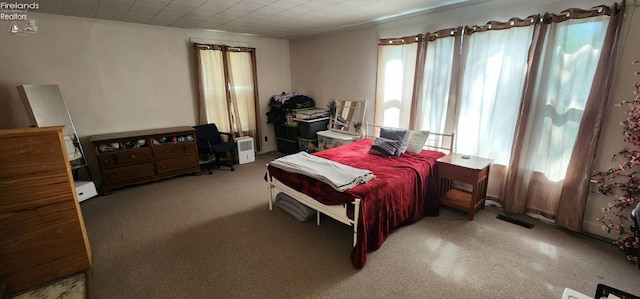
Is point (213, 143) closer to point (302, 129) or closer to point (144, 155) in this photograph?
point (144, 155)

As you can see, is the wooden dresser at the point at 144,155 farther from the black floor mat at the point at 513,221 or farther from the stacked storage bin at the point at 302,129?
the black floor mat at the point at 513,221

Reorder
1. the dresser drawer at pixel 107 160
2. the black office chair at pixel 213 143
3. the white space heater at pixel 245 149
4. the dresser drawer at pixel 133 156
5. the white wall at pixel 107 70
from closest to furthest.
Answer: the white wall at pixel 107 70, the dresser drawer at pixel 107 160, the dresser drawer at pixel 133 156, the black office chair at pixel 213 143, the white space heater at pixel 245 149

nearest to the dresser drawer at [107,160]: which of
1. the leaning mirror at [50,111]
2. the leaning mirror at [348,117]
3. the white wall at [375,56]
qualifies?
the leaning mirror at [50,111]

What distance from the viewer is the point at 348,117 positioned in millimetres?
4746

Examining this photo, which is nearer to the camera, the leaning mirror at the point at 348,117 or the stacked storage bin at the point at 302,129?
the leaning mirror at the point at 348,117

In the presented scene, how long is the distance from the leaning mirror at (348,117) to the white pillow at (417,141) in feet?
3.94

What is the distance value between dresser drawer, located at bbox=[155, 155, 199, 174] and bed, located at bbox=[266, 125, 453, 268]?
1.98 meters

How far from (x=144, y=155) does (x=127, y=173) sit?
1.09 feet

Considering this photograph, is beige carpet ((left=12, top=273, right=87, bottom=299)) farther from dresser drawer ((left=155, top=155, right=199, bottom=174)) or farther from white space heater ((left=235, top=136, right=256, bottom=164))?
white space heater ((left=235, top=136, right=256, bottom=164))

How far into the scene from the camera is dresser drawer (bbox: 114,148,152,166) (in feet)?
12.2

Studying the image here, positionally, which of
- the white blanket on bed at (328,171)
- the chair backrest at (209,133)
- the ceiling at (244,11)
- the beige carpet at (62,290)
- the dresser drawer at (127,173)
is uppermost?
the ceiling at (244,11)

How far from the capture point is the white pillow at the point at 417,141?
340 centimetres

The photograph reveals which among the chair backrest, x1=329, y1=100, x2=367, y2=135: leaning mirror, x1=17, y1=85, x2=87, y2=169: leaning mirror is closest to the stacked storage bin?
x1=329, y1=100, x2=367, y2=135: leaning mirror

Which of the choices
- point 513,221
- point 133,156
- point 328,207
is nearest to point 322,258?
point 328,207
